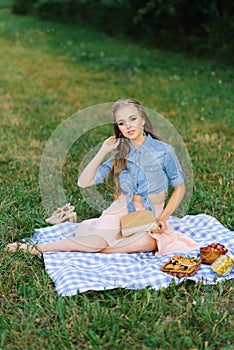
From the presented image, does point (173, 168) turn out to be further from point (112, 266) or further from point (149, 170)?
point (112, 266)

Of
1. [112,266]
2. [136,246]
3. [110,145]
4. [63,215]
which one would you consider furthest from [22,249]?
[110,145]

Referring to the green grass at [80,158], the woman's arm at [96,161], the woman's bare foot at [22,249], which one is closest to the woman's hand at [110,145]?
the woman's arm at [96,161]

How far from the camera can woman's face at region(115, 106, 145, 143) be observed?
2.98 meters

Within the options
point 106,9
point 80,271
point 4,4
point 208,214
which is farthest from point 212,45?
point 4,4

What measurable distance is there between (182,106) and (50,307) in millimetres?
4090

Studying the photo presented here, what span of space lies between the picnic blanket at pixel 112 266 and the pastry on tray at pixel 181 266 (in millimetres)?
26

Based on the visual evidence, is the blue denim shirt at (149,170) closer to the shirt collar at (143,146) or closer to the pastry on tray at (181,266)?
the shirt collar at (143,146)

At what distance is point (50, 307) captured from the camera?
2416mm

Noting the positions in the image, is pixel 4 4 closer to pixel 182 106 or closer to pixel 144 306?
pixel 182 106

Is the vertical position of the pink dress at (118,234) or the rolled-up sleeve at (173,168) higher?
the rolled-up sleeve at (173,168)

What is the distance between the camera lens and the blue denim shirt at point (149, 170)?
305 cm

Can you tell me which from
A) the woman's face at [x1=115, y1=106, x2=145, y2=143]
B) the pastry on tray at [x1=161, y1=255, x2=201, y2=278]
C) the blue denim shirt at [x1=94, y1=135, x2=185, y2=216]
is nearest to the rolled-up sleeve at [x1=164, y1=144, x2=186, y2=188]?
the blue denim shirt at [x1=94, y1=135, x2=185, y2=216]

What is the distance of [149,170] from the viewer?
10.0ft

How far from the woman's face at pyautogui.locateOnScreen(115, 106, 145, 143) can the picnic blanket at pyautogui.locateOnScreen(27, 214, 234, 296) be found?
586mm
